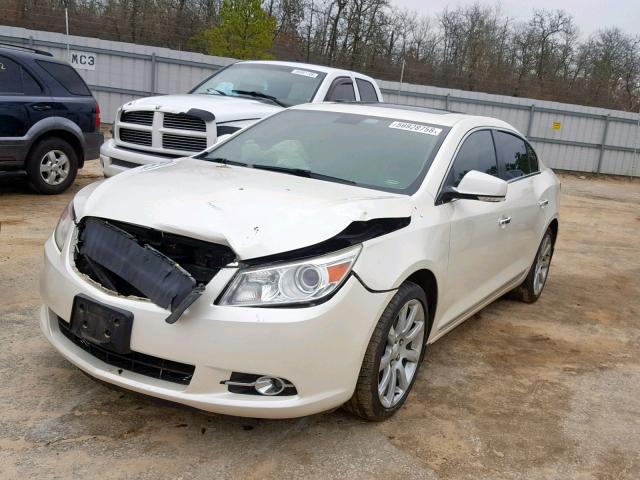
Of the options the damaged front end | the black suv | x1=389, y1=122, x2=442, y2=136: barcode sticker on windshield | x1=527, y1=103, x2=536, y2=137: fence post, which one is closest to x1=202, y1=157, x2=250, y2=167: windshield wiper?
x1=389, y1=122, x2=442, y2=136: barcode sticker on windshield

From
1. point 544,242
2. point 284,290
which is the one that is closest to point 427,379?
point 284,290

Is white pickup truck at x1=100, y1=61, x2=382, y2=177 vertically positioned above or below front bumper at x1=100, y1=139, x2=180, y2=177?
above

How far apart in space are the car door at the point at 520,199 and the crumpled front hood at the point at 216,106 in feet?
8.44

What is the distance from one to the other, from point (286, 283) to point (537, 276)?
12.1ft

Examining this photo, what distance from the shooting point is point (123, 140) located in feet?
23.7

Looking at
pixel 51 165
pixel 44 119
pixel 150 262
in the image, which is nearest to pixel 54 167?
pixel 51 165

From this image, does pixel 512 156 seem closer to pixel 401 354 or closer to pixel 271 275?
pixel 401 354

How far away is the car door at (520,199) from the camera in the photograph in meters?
4.82

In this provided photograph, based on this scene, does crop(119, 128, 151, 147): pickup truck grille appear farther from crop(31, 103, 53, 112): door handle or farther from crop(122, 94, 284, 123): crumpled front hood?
crop(31, 103, 53, 112): door handle

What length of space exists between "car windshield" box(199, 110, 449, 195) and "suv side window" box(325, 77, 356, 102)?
3420 mm

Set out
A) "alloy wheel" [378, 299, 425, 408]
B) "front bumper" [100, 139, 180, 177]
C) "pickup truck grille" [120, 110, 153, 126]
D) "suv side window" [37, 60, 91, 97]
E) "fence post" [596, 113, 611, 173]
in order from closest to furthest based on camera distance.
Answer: "alloy wheel" [378, 299, 425, 408]
"front bumper" [100, 139, 180, 177]
"pickup truck grille" [120, 110, 153, 126]
"suv side window" [37, 60, 91, 97]
"fence post" [596, 113, 611, 173]

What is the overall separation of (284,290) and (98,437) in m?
1.13

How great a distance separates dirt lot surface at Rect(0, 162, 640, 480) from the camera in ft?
9.30

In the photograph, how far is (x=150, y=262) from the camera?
9.30 feet
